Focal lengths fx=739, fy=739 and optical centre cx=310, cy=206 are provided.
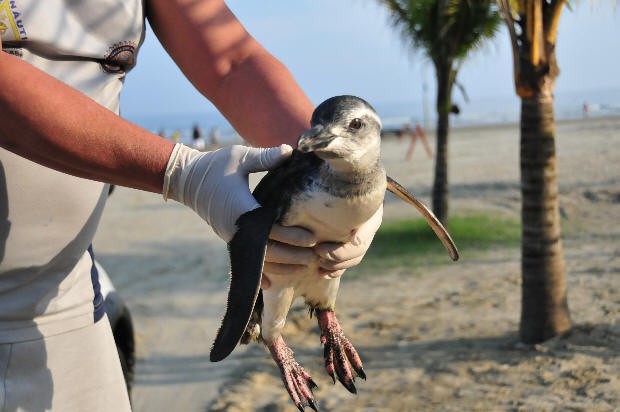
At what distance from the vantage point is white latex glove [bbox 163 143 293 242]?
1838 millimetres

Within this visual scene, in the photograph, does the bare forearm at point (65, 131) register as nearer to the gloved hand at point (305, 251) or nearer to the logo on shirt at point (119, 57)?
the gloved hand at point (305, 251)

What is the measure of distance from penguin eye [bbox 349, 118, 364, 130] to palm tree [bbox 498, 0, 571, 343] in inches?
147

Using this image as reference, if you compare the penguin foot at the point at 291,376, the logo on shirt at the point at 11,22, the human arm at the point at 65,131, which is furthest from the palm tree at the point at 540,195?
the human arm at the point at 65,131

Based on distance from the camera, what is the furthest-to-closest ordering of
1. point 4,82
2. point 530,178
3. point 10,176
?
point 530,178
point 10,176
point 4,82

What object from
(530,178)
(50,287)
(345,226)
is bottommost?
(530,178)

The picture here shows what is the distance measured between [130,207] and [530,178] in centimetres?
1128

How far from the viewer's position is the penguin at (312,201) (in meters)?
1.76

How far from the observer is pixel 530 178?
17.6ft

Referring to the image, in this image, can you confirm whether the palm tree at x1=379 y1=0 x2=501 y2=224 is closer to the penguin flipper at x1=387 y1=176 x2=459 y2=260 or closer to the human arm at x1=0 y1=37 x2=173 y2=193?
the penguin flipper at x1=387 y1=176 x2=459 y2=260

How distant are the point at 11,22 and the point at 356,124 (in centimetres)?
94

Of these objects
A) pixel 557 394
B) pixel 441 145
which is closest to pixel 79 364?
pixel 557 394

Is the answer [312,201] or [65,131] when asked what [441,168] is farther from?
[65,131]

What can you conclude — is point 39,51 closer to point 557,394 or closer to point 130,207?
point 557,394

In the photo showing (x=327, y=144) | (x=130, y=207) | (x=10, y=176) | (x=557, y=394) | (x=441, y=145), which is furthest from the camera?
(x=130, y=207)
